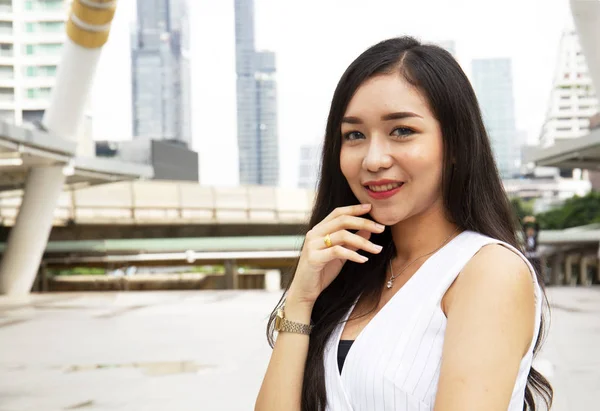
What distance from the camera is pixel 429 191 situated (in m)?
1.57

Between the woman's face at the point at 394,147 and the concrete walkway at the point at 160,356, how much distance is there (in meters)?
3.38

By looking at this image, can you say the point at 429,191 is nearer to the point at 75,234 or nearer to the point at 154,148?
the point at 75,234

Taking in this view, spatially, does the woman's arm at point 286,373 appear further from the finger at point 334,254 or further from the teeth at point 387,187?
the teeth at point 387,187

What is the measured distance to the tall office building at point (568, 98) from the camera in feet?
420

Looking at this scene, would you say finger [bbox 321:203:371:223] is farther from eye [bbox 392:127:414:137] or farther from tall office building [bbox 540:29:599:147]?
tall office building [bbox 540:29:599:147]

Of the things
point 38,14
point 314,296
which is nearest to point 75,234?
point 314,296

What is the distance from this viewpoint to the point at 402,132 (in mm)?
1525

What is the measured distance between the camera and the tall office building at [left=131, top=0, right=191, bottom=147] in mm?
146125

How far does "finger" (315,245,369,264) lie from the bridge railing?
25.2 metres

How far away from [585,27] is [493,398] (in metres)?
11.4

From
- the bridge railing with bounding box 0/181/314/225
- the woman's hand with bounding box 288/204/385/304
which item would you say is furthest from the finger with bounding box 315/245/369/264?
the bridge railing with bounding box 0/181/314/225

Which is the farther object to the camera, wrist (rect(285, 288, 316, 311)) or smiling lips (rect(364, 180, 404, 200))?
wrist (rect(285, 288, 316, 311))

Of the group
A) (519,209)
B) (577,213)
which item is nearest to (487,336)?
(519,209)

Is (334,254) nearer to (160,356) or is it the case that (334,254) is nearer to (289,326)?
(289,326)
